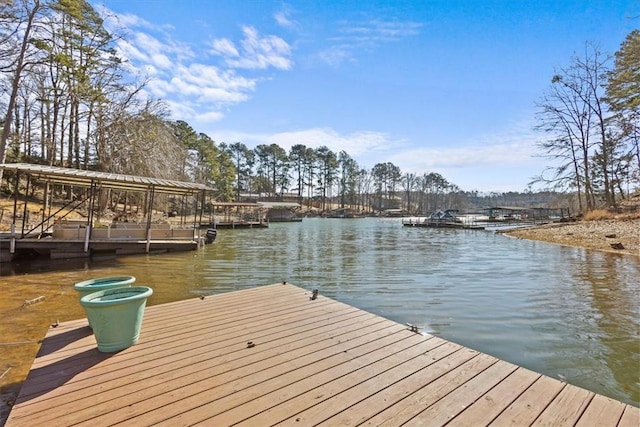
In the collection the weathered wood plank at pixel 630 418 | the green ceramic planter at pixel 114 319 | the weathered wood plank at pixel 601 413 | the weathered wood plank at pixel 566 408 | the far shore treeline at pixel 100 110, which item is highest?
the far shore treeline at pixel 100 110

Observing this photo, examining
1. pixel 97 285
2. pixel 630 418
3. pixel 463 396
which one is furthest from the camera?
pixel 97 285

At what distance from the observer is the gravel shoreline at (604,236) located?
14.0m

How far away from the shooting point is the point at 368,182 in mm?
86312

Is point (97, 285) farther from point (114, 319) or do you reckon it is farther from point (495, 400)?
point (495, 400)

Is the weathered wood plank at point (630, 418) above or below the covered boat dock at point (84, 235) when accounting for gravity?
below

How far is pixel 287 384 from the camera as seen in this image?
241 centimetres

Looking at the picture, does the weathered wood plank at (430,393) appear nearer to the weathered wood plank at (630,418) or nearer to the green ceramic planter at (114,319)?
the weathered wood plank at (630,418)

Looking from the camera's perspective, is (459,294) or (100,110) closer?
(459,294)

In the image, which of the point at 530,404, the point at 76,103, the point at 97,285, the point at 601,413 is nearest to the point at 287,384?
the point at 530,404

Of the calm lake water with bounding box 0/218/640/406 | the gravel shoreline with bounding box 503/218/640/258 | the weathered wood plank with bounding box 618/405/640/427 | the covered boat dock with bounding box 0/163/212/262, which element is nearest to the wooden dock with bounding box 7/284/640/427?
the weathered wood plank with bounding box 618/405/640/427

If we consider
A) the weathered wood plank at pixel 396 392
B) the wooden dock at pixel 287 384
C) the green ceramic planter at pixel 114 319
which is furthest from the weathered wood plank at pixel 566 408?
the green ceramic planter at pixel 114 319

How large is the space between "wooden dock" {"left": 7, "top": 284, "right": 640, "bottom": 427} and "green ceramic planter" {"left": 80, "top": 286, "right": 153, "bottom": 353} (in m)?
0.10

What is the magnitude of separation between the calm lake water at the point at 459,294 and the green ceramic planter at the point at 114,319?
3.98 ft

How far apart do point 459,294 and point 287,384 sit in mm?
6126
